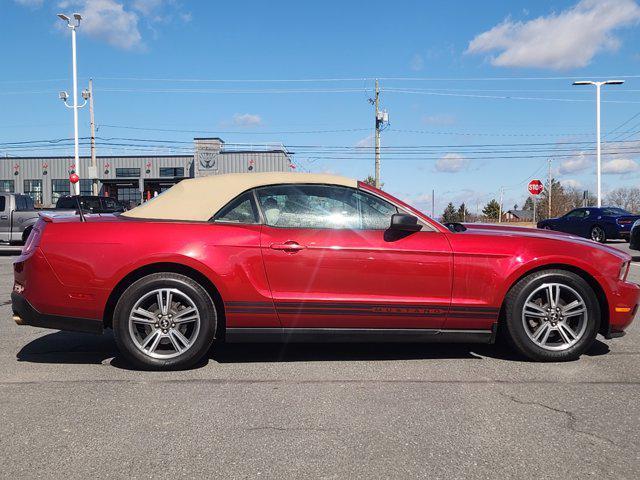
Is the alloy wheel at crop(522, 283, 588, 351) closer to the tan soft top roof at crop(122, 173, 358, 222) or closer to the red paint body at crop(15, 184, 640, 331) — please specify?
the red paint body at crop(15, 184, 640, 331)

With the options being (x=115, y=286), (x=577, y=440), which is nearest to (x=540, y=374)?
(x=577, y=440)

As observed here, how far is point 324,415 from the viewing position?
3.46m

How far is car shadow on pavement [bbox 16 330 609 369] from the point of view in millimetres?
4734

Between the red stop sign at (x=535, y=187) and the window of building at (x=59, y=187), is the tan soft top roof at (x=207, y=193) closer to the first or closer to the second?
the red stop sign at (x=535, y=187)

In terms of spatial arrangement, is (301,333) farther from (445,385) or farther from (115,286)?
(115,286)

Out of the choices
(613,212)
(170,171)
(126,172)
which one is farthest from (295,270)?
(126,172)

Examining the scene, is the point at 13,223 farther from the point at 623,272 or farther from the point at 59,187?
the point at 59,187

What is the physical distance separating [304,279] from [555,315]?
2078 millimetres

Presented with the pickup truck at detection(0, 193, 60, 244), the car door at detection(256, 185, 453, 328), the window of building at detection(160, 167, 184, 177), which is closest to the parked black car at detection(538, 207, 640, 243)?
the car door at detection(256, 185, 453, 328)

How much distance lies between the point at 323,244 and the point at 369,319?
694 mm

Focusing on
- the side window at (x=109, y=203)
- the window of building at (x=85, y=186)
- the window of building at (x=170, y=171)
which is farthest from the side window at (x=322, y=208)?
the window of building at (x=85, y=186)

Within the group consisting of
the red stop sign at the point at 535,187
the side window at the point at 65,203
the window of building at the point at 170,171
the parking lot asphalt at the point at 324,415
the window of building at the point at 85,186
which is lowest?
the parking lot asphalt at the point at 324,415

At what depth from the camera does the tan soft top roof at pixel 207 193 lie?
4539mm

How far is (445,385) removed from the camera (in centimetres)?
403
